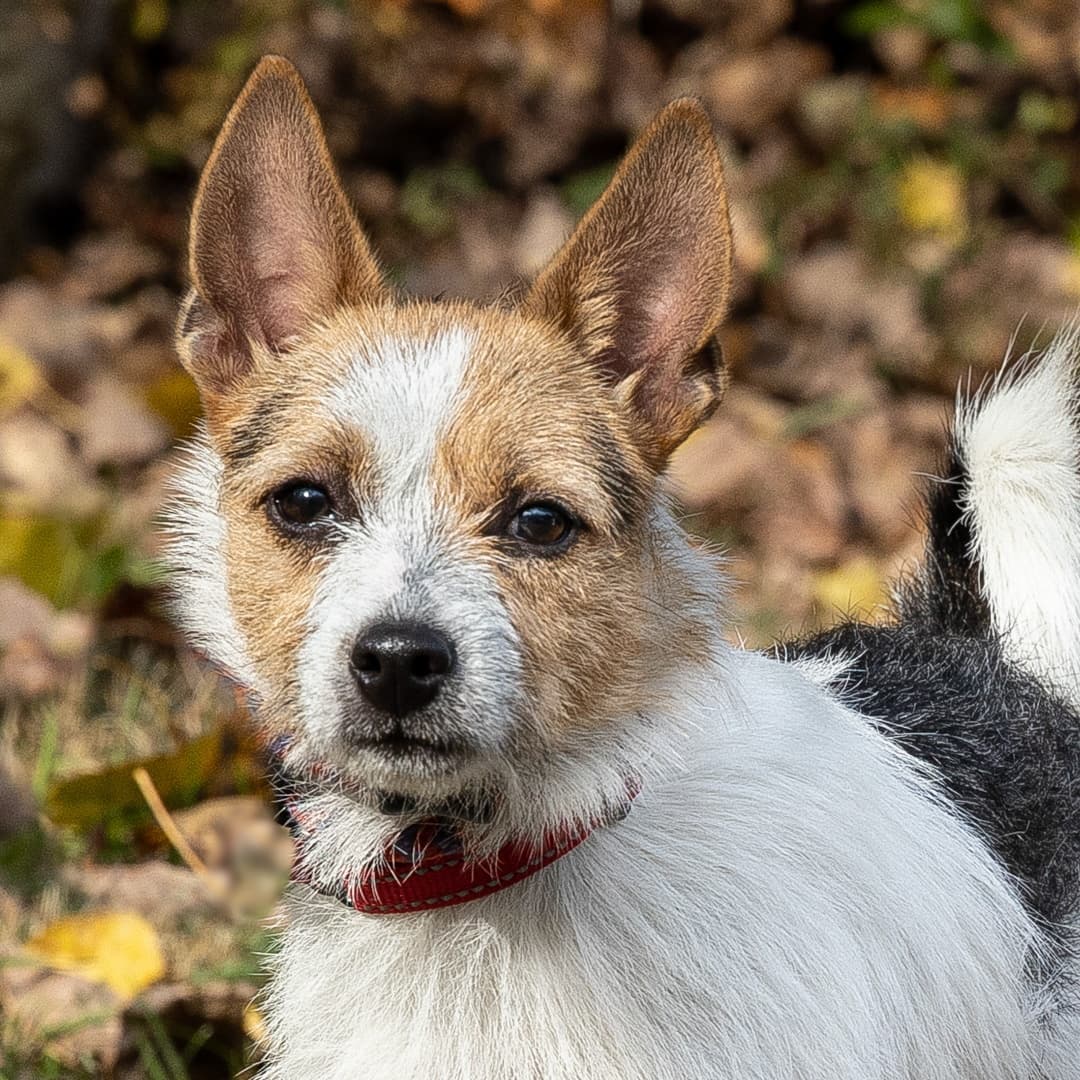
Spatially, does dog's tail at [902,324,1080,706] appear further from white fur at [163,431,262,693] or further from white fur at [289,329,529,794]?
white fur at [163,431,262,693]

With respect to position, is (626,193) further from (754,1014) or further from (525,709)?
(754,1014)

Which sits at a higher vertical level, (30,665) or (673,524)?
(673,524)

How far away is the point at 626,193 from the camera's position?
2.62 m

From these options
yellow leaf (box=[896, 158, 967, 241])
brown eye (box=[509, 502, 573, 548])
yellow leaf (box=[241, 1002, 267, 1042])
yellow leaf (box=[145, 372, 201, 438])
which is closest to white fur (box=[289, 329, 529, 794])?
brown eye (box=[509, 502, 573, 548])

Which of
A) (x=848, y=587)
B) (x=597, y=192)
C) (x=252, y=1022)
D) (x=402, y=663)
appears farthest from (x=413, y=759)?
(x=597, y=192)

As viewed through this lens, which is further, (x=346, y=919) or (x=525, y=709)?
(x=346, y=919)

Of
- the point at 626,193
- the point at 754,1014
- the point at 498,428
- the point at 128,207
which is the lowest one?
the point at 128,207

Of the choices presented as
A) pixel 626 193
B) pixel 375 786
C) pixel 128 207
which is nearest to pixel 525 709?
pixel 375 786

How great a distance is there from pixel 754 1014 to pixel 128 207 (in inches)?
219

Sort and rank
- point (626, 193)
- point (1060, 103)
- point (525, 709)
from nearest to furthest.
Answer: point (525, 709)
point (626, 193)
point (1060, 103)

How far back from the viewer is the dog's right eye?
255 centimetres

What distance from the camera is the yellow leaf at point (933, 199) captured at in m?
6.92

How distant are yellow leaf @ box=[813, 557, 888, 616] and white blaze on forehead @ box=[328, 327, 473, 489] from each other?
2.53 m

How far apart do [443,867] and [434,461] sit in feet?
2.03
